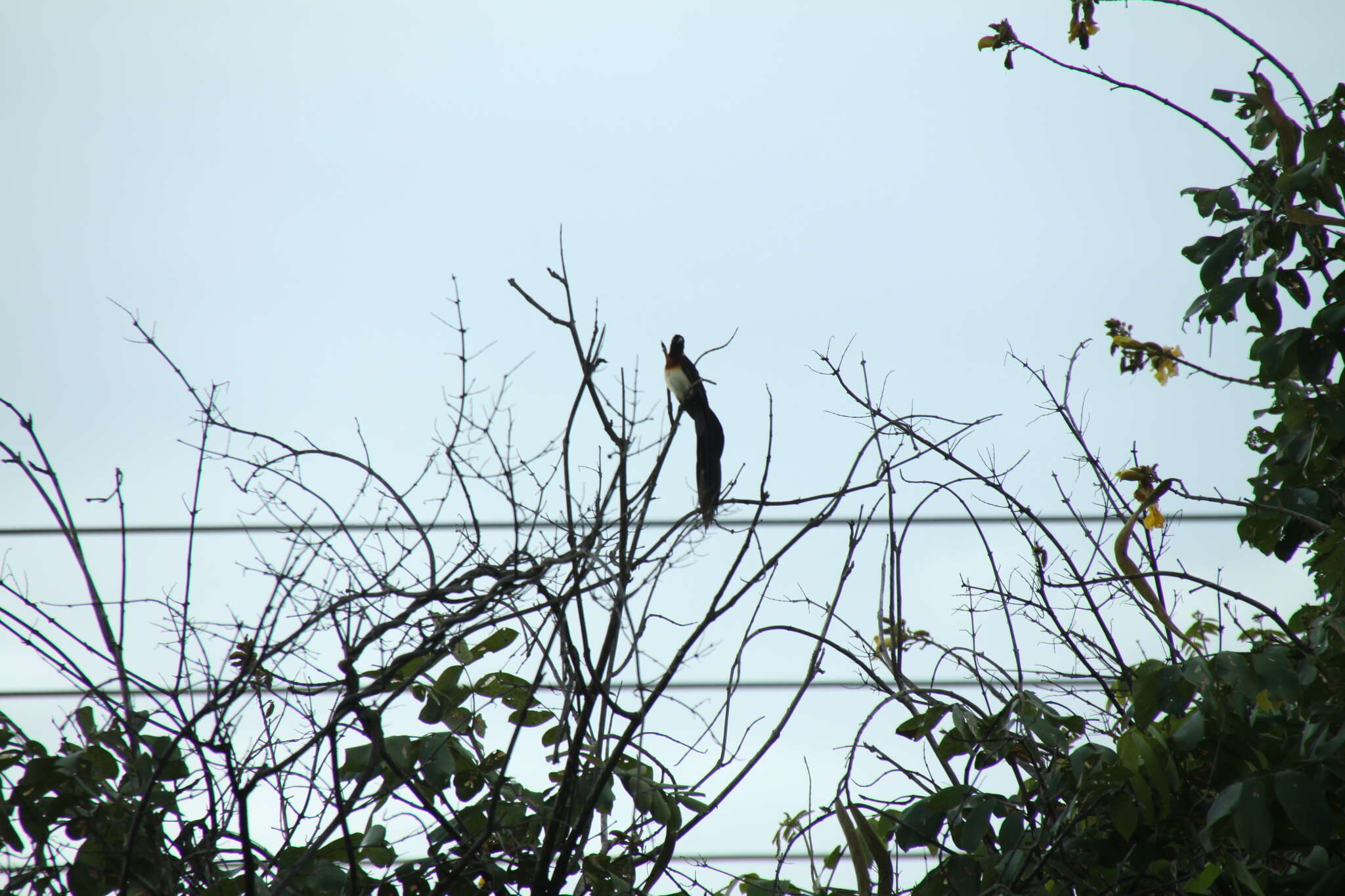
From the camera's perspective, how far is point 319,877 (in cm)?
156

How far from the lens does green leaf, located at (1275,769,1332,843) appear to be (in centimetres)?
131

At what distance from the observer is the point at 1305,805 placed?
1320mm

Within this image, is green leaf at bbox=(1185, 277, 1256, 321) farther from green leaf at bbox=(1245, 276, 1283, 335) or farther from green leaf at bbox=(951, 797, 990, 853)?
green leaf at bbox=(951, 797, 990, 853)

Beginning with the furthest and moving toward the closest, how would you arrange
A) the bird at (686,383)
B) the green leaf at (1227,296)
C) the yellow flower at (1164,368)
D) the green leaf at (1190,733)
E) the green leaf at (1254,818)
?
1. the bird at (686,383)
2. the yellow flower at (1164,368)
3. the green leaf at (1227,296)
4. the green leaf at (1190,733)
5. the green leaf at (1254,818)

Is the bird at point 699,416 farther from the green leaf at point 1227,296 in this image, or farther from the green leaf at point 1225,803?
the green leaf at point 1225,803

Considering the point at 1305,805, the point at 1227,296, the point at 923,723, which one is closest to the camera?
Answer: the point at 1305,805

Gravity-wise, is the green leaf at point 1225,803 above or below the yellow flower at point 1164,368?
below

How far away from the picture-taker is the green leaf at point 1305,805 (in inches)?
51.6

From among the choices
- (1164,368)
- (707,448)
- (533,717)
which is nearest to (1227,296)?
(1164,368)

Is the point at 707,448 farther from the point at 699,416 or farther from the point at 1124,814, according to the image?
the point at 1124,814

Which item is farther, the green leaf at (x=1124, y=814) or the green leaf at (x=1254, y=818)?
the green leaf at (x=1124, y=814)

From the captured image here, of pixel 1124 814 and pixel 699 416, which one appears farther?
pixel 699 416

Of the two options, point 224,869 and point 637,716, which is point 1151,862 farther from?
point 224,869

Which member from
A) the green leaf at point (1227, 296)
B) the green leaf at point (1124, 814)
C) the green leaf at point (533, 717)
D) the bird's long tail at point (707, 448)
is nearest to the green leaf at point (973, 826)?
the green leaf at point (1124, 814)
